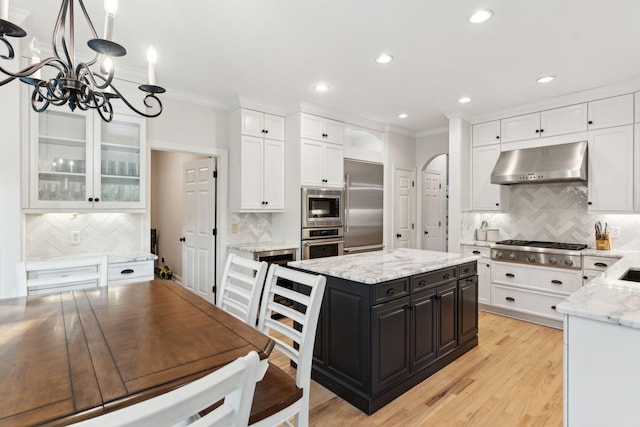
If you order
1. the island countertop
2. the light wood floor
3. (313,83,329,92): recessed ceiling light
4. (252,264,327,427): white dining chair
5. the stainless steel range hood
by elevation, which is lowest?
the light wood floor

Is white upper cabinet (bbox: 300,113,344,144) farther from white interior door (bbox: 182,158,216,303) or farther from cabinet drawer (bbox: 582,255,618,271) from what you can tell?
cabinet drawer (bbox: 582,255,618,271)

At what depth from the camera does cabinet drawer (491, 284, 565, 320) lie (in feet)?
12.2

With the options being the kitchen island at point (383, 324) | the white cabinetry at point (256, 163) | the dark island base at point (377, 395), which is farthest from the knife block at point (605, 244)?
the white cabinetry at point (256, 163)

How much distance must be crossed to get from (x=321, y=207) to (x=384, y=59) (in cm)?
209

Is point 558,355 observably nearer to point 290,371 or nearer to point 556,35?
point 290,371

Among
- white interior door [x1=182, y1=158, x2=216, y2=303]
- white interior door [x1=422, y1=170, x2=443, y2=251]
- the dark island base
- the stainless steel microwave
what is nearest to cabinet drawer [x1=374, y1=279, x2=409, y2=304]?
the dark island base

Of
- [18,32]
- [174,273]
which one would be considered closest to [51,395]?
[18,32]

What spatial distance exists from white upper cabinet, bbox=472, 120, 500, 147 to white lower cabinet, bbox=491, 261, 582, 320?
1670 millimetres

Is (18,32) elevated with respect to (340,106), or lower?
lower

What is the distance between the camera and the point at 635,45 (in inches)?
106

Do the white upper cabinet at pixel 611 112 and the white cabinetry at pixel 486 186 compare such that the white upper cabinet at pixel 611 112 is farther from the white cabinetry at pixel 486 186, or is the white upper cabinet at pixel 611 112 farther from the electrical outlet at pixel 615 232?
the electrical outlet at pixel 615 232

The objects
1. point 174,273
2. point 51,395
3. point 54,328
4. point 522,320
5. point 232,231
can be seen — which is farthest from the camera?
point 174,273

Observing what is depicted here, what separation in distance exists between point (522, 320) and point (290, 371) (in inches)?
118

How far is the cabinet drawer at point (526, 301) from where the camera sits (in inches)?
147
